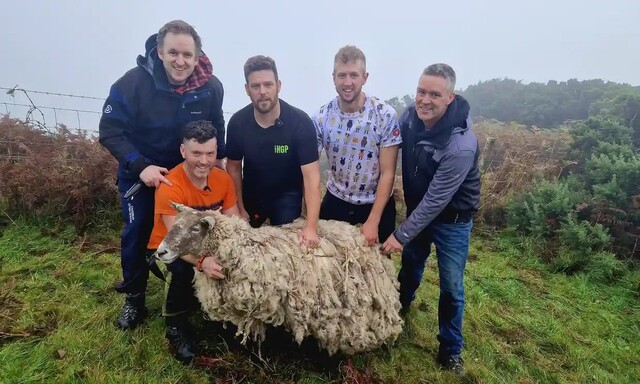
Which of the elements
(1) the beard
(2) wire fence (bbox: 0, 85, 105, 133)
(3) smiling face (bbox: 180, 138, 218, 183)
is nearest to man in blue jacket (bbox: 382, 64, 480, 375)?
(1) the beard

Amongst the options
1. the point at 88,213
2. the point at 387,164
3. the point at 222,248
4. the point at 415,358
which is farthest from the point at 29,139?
the point at 415,358

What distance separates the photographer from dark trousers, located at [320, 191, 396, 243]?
4523mm

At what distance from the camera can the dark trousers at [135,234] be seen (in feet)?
13.0

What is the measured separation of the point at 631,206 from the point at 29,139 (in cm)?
1099

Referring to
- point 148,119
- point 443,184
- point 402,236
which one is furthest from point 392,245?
point 148,119

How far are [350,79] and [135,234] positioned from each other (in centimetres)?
261

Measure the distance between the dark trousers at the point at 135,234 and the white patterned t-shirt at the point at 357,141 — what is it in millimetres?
1889

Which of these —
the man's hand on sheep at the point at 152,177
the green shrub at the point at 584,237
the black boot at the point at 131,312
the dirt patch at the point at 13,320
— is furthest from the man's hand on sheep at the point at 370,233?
the green shrub at the point at 584,237

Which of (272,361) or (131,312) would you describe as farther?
(131,312)

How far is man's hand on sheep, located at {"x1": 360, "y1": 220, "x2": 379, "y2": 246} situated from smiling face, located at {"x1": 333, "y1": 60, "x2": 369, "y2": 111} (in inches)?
49.1

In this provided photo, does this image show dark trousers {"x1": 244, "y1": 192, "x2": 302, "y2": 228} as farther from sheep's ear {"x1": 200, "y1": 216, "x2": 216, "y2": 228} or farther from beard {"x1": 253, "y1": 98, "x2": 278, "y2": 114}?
sheep's ear {"x1": 200, "y1": 216, "x2": 216, "y2": 228}

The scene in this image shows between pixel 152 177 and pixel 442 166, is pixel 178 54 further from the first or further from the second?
pixel 442 166

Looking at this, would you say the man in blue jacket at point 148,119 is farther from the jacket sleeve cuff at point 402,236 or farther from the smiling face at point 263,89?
the jacket sleeve cuff at point 402,236

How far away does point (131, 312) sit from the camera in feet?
13.6
